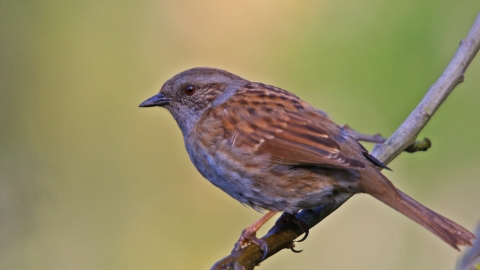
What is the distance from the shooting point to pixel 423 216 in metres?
3.31

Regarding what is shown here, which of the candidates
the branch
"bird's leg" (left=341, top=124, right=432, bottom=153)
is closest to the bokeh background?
"bird's leg" (left=341, top=124, right=432, bottom=153)

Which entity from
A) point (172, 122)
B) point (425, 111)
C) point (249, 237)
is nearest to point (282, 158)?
point (249, 237)

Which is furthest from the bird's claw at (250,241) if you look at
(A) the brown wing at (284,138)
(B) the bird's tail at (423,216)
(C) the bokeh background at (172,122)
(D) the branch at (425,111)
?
(C) the bokeh background at (172,122)

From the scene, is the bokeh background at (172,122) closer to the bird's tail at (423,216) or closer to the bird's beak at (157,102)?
the bird's beak at (157,102)

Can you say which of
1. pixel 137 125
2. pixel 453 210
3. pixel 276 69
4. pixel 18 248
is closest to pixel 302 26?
pixel 276 69

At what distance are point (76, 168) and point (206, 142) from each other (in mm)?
3093

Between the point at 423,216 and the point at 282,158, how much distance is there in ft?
2.99

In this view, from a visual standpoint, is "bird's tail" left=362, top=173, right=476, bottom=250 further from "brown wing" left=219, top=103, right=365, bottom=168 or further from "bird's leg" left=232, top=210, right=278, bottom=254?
"bird's leg" left=232, top=210, right=278, bottom=254

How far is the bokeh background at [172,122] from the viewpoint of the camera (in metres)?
6.08

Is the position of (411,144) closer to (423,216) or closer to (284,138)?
(423,216)

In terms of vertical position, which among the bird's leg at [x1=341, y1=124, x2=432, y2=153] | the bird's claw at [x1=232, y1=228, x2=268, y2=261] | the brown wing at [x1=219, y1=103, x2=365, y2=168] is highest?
the bird's leg at [x1=341, y1=124, x2=432, y2=153]

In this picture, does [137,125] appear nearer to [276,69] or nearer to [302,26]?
[276,69]

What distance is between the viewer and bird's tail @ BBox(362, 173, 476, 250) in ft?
10.2

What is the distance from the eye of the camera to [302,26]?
7.58 metres
